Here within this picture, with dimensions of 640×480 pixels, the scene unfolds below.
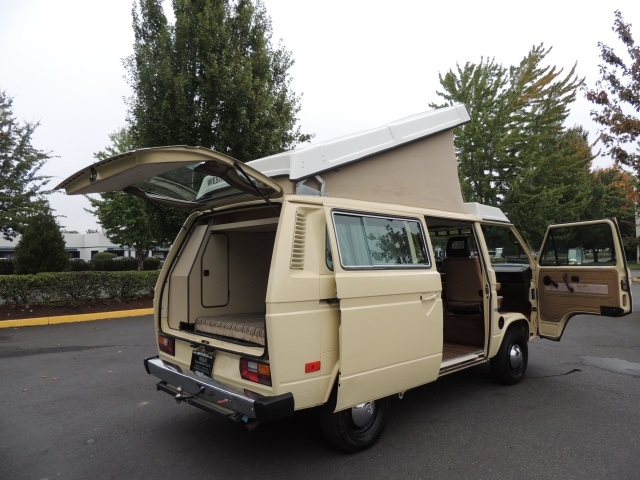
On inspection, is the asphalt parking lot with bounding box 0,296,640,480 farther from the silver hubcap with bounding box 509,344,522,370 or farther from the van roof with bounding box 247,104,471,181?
the van roof with bounding box 247,104,471,181

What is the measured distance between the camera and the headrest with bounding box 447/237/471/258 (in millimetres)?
5660

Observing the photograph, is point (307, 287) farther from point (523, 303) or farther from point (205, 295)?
point (523, 303)

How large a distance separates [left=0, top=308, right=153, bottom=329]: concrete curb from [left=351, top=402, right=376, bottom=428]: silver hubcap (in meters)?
8.33

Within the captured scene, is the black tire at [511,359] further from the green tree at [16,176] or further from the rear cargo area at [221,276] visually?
the green tree at [16,176]

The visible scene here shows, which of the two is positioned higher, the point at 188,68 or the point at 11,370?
the point at 188,68

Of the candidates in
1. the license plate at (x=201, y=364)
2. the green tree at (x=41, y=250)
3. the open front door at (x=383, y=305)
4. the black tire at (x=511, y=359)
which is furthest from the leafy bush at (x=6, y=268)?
the black tire at (x=511, y=359)

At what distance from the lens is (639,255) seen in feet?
101

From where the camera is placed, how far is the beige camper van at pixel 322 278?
3.03m

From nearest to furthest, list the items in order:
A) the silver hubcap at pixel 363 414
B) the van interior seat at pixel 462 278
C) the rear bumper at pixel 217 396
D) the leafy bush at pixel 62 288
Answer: the rear bumper at pixel 217 396 < the silver hubcap at pixel 363 414 < the van interior seat at pixel 462 278 < the leafy bush at pixel 62 288

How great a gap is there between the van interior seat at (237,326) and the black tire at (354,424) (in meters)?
0.77

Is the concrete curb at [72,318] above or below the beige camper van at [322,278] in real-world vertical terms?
below

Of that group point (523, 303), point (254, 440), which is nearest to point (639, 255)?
point (523, 303)

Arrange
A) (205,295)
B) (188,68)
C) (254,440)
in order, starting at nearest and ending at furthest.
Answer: (254,440), (205,295), (188,68)

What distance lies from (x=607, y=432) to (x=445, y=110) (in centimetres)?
354
